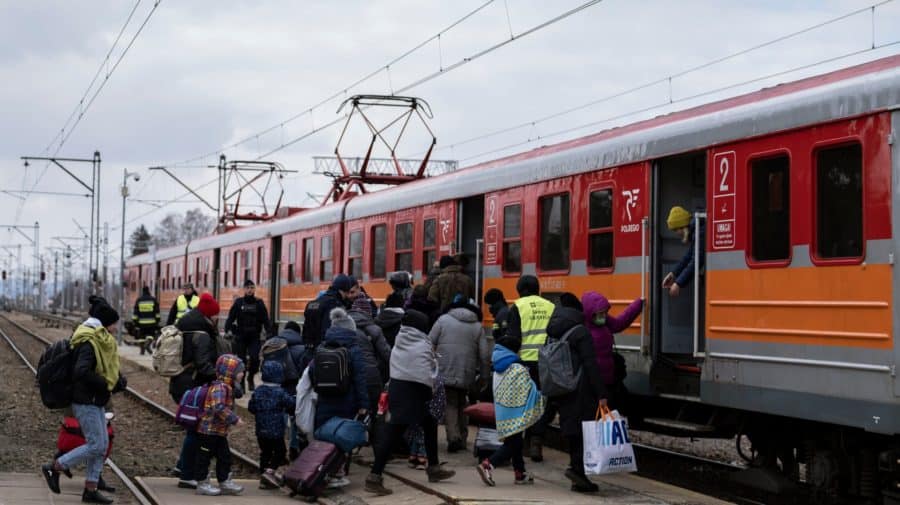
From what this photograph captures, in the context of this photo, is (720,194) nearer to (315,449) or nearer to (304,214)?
(315,449)

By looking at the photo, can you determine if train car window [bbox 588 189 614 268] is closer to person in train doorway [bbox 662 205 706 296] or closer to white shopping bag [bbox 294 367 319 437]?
person in train doorway [bbox 662 205 706 296]

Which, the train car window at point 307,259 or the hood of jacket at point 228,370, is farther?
the train car window at point 307,259

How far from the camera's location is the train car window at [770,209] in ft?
34.7

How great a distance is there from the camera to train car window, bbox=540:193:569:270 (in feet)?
46.7

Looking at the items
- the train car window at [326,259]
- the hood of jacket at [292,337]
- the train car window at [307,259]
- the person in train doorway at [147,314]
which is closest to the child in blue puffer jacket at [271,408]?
the hood of jacket at [292,337]

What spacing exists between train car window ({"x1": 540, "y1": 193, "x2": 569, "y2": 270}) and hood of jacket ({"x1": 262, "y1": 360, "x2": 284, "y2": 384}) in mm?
3474

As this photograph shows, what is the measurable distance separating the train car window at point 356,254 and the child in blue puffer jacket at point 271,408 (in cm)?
917

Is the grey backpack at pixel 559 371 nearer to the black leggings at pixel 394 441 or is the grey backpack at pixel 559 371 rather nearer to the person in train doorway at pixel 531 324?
the person in train doorway at pixel 531 324

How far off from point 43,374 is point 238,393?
1.85 metres

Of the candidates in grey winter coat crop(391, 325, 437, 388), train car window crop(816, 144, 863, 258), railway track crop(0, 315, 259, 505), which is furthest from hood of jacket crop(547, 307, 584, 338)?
railway track crop(0, 315, 259, 505)

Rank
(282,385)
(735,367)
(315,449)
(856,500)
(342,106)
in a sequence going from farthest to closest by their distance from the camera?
(342,106) → (282,385) → (315,449) → (735,367) → (856,500)

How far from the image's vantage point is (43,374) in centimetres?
1102

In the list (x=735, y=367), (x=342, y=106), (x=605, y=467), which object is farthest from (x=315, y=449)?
(x=342, y=106)

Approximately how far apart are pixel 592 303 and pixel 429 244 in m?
6.91
